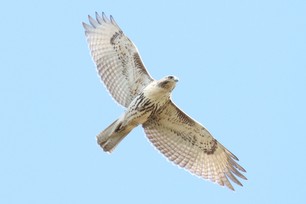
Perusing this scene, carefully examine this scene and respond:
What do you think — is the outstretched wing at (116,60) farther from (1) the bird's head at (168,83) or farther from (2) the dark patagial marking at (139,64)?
(1) the bird's head at (168,83)

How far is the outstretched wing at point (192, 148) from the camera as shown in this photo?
53.6ft

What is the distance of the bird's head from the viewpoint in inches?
599

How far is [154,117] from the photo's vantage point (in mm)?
16219

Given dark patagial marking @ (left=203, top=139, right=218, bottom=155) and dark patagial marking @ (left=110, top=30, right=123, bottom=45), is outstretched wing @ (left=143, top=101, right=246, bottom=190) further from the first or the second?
dark patagial marking @ (left=110, top=30, right=123, bottom=45)

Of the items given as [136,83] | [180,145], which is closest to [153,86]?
[136,83]

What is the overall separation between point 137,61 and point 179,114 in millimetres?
1466

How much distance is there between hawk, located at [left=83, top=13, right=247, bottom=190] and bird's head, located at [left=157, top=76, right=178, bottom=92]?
18.9 inches

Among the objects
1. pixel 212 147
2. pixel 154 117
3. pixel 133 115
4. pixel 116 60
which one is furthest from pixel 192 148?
pixel 116 60

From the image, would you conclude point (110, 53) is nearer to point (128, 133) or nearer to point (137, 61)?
point (137, 61)

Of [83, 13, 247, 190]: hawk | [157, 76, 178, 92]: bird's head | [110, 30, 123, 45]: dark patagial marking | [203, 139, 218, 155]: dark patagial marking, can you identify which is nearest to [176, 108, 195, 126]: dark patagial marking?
[83, 13, 247, 190]: hawk

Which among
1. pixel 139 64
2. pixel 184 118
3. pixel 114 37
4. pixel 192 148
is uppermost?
pixel 114 37

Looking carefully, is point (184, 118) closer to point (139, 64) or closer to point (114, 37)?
point (139, 64)

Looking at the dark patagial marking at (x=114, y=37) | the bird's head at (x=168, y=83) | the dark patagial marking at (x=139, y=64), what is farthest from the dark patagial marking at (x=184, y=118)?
the dark patagial marking at (x=114, y=37)

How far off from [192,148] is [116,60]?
8.55 feet
